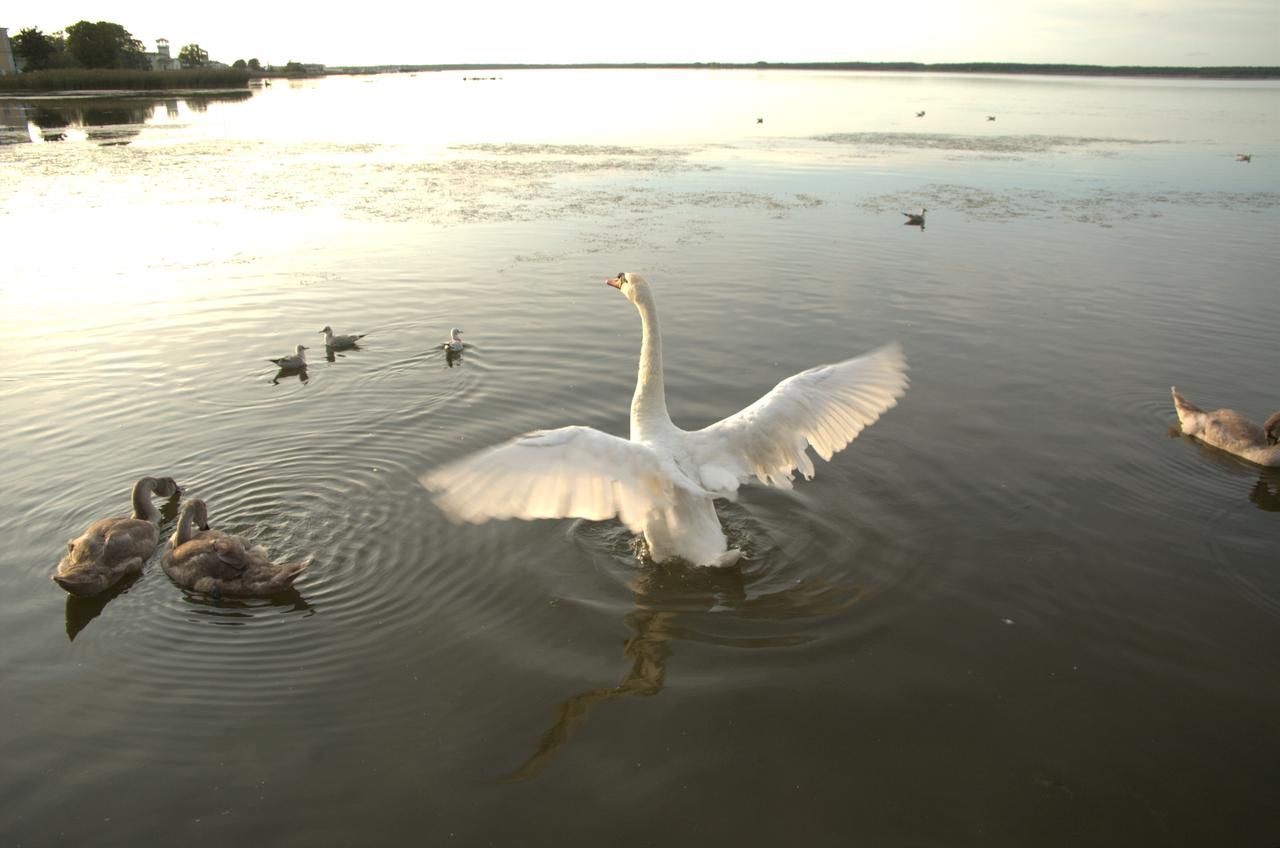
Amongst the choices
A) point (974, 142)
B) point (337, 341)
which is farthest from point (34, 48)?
point (337, 341)

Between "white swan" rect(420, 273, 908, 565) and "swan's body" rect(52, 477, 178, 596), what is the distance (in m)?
3.35

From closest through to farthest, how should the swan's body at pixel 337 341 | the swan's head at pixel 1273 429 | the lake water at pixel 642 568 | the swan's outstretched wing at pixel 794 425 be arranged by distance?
the lake water at pixel 642 568, the swan's outstretched wing at pixel 794 425, the swan's head at pixel 1273 429, the swan's body at pixel 337 341

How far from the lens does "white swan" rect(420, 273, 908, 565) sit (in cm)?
555

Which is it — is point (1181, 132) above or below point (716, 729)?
above

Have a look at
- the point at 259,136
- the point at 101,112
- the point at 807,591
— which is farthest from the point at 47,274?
the point at 101,112

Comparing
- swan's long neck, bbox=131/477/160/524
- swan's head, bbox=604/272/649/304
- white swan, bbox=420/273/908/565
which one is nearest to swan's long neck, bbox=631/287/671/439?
white swan, bbox=420/273/908/565

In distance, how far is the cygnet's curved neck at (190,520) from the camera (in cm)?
719

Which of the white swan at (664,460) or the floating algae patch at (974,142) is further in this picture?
the floating algae patch at (974,142)

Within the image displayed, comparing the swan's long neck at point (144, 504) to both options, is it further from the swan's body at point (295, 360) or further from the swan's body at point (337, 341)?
the swan's body at point (337, 341)

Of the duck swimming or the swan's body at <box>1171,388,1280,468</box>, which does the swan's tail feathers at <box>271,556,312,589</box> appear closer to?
the duck swimming

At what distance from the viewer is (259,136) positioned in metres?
41.4

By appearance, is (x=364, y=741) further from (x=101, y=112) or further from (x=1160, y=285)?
(x=101, y=112)

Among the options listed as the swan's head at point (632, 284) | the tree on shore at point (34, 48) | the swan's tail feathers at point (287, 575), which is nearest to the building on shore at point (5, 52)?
the tree on shore at point (34, 48)

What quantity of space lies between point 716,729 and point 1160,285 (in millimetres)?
14849
